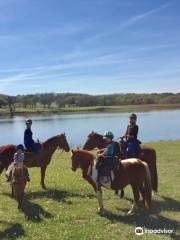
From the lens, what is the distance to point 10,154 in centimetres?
1363

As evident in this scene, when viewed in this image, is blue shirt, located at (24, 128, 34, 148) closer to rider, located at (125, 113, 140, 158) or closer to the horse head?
the horse head

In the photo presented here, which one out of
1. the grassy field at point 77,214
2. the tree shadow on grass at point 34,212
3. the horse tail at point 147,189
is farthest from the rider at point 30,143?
the horse tail at point 147,189

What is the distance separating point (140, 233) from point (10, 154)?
6282mm

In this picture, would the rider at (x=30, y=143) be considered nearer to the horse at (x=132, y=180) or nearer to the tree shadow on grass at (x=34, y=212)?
the tree shadow on grass at (x=34, y=212)

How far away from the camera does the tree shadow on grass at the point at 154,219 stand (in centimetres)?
930

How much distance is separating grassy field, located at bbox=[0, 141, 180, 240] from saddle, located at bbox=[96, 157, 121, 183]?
0.92m

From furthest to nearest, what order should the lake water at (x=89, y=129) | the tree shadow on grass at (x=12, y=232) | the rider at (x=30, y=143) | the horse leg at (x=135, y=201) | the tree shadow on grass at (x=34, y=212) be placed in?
the lake water at (x=89, y=129)
the rider at (x=30, y=143)
the horse leg at (x=135, y=201)
the tree shadow on grass at (x=34, y=212)
the tree shadow on grass at (x=12, y=232)

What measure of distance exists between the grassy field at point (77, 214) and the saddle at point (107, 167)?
3.03ft

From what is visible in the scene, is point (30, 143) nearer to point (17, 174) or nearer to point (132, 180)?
point (17, 174)

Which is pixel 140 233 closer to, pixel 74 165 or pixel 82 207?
pixel 82 207

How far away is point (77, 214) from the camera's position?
10.2 meters

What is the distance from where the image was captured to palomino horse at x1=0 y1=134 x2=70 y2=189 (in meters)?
13.6

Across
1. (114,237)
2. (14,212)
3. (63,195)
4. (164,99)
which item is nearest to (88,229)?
(114,237)

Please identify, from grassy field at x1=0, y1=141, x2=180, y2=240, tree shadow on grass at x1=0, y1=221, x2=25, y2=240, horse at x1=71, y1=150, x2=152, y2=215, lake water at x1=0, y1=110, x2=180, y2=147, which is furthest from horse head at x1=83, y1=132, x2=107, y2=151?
lake water at x1=0, y1=110, x2=180, y2=147
